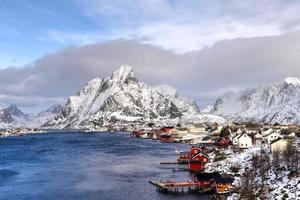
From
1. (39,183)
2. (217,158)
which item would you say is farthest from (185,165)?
(39,183)

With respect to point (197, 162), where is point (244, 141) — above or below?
above

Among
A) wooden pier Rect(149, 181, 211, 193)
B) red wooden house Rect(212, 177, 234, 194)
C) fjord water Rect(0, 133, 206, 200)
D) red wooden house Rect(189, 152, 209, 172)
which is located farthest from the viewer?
red wooden house Rect(189, 152, 209, 172)

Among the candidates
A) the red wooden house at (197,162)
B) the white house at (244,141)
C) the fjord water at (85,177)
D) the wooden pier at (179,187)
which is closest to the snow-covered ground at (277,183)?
the wooden pier at (179,187)

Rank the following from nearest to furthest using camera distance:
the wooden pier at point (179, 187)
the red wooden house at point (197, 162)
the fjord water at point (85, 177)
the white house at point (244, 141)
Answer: the fjord water at point (85, 177)
the wooden pier at point (179, 187)
the red wooden house at point (197, 162)
the white house at point (244, 141)

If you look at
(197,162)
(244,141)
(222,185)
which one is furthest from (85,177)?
(244,141)

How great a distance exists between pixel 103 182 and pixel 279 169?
30.4m

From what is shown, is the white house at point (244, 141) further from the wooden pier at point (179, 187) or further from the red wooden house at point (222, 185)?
the red wooden house at point (222, 185)

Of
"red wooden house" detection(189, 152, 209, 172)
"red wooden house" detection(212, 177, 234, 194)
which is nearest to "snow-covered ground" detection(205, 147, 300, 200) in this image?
"red wooden house" detection(212, 177, 234, 194)

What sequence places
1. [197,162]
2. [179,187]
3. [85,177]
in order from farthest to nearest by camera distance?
[197,162]
[85,177]
[179,187]

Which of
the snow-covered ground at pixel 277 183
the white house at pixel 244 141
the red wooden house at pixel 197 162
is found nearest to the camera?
the snow-covered ground at pixel 277 183

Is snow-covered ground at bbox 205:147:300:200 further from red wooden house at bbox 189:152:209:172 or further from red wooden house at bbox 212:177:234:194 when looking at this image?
red wooden house at bbox 189:152:209:172

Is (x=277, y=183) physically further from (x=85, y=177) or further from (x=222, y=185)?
(x=85, y=177)

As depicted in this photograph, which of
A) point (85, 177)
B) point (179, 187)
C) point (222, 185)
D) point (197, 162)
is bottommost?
point (179, 187)

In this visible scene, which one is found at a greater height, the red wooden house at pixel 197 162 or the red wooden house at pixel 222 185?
the red wooden house at pixel 197 162
